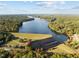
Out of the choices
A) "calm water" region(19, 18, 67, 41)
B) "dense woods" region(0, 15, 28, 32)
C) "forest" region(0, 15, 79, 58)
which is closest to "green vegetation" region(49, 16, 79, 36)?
"forest" region(0, 15, 79, 58)

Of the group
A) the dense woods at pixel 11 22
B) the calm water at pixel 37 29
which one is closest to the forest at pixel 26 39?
the dense woods at pixel 11 22

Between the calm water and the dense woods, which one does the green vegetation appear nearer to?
the calm water

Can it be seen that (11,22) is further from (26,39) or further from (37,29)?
(37,29)

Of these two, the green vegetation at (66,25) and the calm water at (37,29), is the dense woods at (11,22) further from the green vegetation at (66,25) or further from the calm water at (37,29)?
the green vegetation at (66,25)

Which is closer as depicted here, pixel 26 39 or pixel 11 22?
pixel 26 39

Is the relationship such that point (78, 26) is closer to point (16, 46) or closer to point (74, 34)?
point (74, 34)

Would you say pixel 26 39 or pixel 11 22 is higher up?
pixel 11 22

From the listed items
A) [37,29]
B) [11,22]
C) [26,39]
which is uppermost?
[11,22]

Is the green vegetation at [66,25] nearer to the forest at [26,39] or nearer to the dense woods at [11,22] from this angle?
the forest at [26,39]

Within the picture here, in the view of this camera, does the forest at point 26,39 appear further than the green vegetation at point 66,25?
No

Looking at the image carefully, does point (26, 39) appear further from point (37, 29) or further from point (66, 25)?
point (66, 25)

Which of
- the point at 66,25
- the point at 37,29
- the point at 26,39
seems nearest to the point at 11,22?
the point at 26,39
